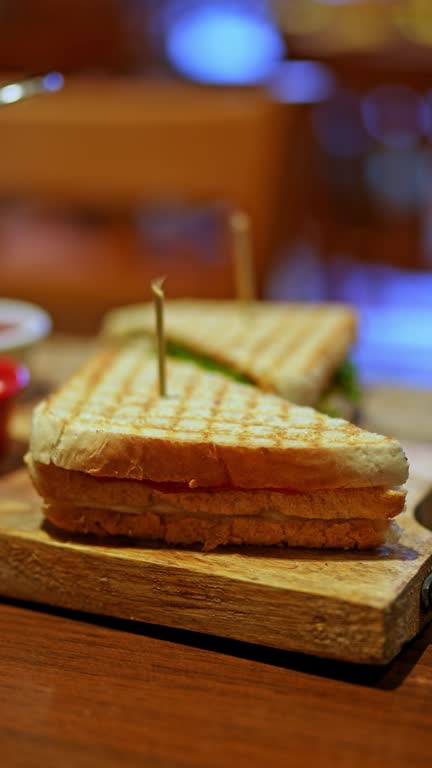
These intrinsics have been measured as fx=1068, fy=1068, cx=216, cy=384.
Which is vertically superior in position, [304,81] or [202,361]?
[304,81]

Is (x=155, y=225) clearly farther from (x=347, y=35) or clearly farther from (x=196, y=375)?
(x=196, y=375)

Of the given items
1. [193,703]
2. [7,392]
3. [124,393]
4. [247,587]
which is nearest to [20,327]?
[7,392]

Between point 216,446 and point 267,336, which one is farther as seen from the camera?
point 267,336

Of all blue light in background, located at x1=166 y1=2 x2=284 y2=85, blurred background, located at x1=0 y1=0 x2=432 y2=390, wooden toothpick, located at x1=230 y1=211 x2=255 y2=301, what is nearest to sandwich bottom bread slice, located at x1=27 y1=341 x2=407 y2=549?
wooden toothpick, located at x1=230 y1=211 x2=255 y2=301

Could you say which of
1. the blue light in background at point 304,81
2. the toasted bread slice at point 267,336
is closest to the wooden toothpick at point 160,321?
the toasted bread slice at point 267,336

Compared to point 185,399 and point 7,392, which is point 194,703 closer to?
point 185,399

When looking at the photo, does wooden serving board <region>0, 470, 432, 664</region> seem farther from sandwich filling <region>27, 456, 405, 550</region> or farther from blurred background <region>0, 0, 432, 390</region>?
blurred background <region>0, 0, 432, 390</region>

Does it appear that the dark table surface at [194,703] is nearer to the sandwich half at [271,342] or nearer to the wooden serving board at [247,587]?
the wooden serving board at [247,587]
